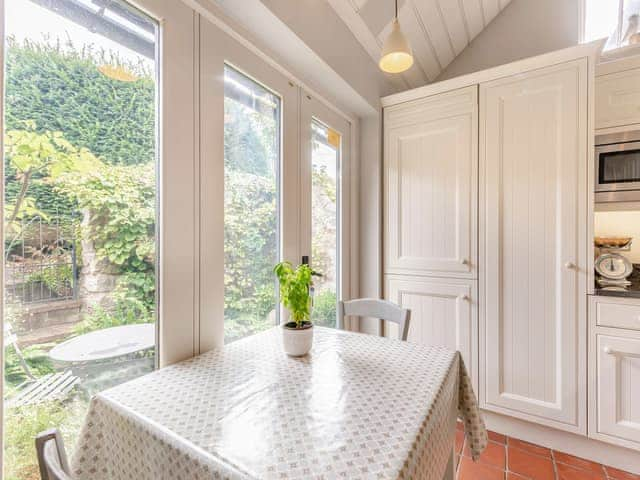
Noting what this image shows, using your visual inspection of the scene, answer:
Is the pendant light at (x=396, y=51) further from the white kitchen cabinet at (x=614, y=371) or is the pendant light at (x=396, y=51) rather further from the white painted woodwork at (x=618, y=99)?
the white kitchen cabinet at (x=614, y=371)

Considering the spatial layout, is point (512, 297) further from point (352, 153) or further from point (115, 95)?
point (115, 95)

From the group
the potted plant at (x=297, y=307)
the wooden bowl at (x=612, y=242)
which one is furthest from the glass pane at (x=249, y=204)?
the wooden bowl at (x=612, y=242)

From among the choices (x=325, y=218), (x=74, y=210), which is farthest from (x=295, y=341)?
(x=325, y=218)

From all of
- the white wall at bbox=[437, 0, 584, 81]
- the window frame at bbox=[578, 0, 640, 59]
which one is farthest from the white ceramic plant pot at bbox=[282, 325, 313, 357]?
the white wall at bbox=[437, 0, 584, 81]

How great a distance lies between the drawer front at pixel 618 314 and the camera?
4.80 feet

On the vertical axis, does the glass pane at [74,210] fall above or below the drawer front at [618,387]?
above

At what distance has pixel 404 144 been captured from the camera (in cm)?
206

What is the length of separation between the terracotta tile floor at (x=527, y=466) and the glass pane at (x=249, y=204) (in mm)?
1267

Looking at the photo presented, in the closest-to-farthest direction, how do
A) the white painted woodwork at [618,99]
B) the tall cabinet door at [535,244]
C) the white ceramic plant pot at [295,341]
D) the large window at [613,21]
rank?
the white ceramic plant pot at [295,341] → the tall cabinet door at [535,244] → the white painted woodwork at [618,99] → the large window at [613,21]

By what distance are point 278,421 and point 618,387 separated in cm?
182

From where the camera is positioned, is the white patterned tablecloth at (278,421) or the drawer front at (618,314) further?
the drawer front at (618,314)

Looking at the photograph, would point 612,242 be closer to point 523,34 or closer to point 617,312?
point 617,312

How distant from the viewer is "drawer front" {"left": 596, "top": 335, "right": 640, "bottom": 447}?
4.83 feet

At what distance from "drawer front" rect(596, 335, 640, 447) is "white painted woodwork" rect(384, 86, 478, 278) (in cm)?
72
